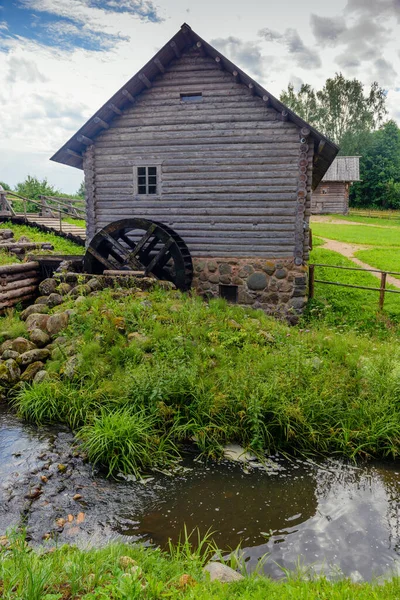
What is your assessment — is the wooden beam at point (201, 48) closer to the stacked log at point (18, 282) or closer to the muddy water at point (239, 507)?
the stacked log at point (18, 282)

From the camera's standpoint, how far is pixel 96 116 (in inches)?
455

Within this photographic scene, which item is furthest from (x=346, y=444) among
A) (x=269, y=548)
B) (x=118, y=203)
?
(x=118, y=203)

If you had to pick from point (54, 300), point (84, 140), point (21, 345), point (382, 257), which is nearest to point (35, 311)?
point (54, 300)

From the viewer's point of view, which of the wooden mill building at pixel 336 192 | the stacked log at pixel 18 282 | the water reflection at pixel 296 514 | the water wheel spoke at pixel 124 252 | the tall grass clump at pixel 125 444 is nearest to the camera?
the water reflection at pixel 296 514

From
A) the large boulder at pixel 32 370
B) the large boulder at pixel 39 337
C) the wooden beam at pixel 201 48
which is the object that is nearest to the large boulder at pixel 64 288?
the large boulder at pixel 39 337

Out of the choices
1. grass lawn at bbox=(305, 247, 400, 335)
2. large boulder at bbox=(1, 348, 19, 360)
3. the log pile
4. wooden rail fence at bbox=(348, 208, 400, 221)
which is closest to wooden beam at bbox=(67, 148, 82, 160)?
the log pile

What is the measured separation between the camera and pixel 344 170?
39281mm

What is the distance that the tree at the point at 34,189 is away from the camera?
2605 centimetres

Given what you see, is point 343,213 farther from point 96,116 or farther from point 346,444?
point 346,444

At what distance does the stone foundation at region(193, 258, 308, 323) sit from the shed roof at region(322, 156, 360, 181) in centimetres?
2950

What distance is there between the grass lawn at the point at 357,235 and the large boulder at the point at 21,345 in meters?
18.0

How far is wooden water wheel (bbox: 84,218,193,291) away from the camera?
11281 mm

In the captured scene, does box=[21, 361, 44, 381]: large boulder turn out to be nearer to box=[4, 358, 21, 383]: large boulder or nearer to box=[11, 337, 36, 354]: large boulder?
box=[4, 358, 21, 383]: large boulder

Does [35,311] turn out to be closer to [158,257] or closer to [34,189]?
[158,257]
